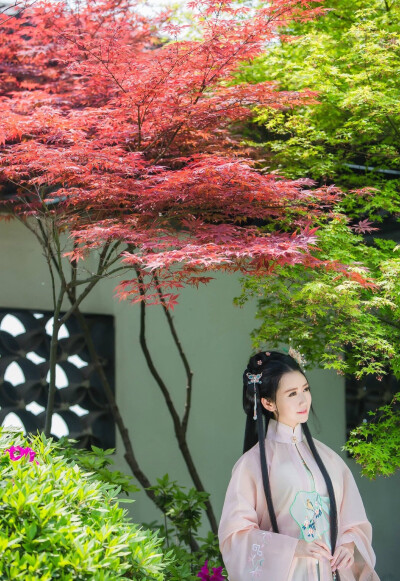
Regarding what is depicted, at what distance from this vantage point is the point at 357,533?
160 inches

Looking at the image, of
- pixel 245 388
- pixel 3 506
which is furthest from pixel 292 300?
pixel 3 506

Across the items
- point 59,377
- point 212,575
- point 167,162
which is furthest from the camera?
point 59,377

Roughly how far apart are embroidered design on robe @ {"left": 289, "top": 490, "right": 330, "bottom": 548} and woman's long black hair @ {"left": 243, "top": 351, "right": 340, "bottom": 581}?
0.19ft

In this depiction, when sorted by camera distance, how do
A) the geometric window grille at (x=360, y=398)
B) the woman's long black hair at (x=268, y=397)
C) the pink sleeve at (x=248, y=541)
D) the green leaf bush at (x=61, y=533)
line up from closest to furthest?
1. the green leaf bush at (x=61, y=533)
2. the pink sleeve at (x=248, y=541)
3. the woman's long black hair at (x=268, y=397)
4. the geometric window grille at (x=360, y=398)

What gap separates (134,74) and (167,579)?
3077 mm

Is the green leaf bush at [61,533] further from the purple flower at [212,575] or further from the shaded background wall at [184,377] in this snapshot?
the shaded background wall at [184,377]

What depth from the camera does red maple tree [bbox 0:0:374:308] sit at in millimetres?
4875

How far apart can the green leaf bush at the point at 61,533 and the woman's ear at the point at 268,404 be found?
87cm

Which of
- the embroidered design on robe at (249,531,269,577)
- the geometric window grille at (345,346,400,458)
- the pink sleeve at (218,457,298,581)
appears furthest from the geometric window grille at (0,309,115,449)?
the embroidered design on robe at (249,531,269,577)

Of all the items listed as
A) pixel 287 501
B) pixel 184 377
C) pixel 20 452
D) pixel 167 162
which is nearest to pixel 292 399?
pixel 287 501

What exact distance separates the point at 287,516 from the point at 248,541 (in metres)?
0.22

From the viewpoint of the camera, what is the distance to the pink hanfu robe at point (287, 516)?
12.6 ft

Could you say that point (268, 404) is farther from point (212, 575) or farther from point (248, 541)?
point (212, 575)

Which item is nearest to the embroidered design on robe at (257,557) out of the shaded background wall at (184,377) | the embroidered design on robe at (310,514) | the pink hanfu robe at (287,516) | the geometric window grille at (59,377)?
the pink hanfu robe at (287,516)
